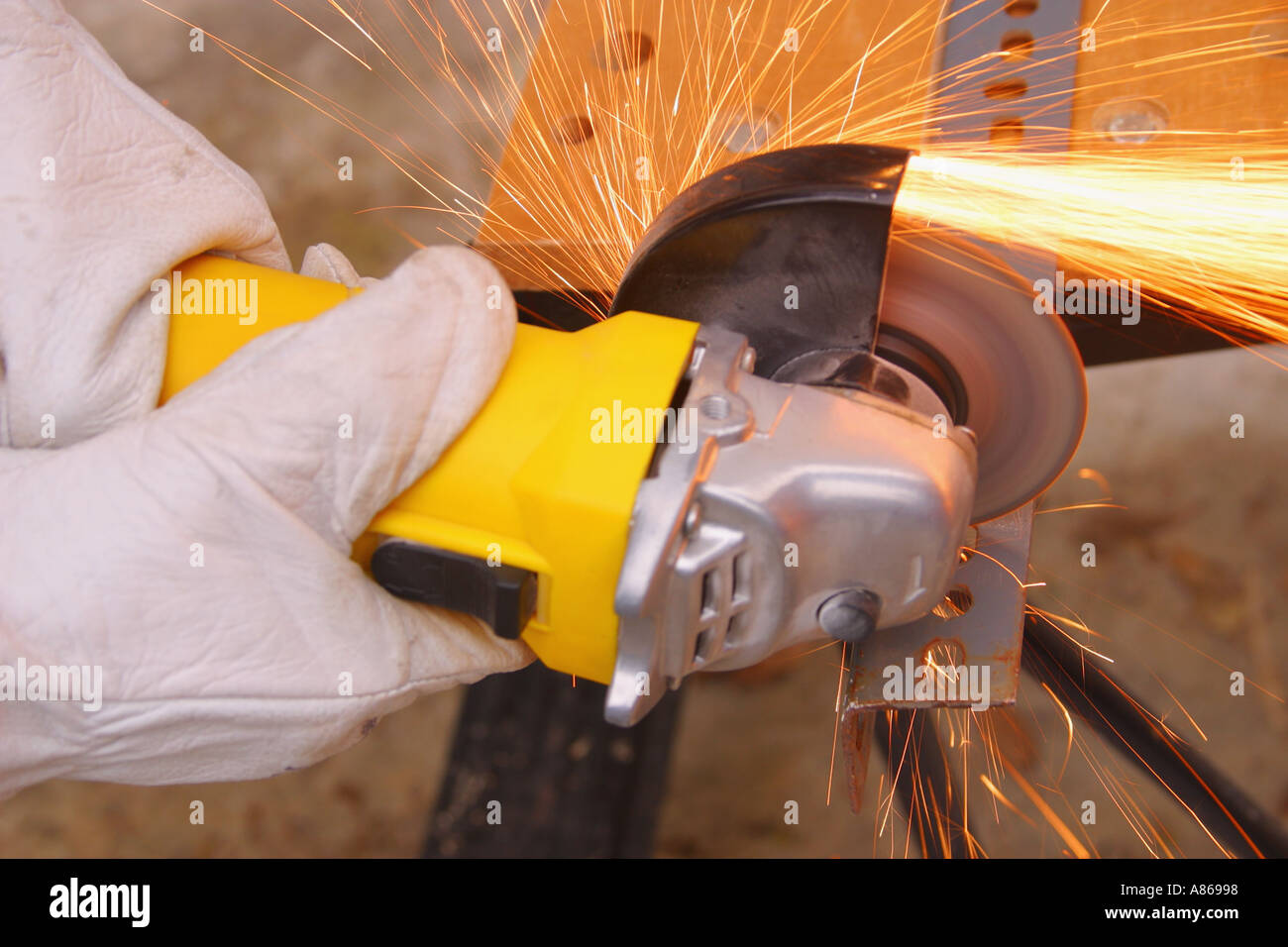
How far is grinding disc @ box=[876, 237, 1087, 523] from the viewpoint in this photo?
1.02m

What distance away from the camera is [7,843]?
7.02 ft

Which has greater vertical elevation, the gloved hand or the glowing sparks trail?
the glowing sparks trail

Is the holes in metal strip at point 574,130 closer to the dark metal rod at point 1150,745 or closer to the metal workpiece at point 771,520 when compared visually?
the metal workpiece at point 771,520

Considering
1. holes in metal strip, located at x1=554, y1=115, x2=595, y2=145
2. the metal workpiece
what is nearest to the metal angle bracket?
the metal workpiece

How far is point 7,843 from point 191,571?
5.93ft

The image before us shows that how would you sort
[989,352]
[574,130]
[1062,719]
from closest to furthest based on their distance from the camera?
[989,352] → [574,130] → [1062,719]

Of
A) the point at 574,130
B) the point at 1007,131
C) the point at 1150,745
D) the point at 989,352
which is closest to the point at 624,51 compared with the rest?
the point at 574,130

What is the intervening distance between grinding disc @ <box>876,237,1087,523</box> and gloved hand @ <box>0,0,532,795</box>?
0.45 metres

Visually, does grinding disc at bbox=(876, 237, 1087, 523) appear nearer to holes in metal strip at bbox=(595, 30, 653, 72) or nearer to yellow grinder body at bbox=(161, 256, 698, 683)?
yellow grinder body at bbox=(161, 256, 698, 683)

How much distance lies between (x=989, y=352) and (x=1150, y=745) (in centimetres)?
62

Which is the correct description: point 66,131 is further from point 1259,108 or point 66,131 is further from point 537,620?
point 1259,108

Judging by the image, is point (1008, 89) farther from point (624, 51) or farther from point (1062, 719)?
point (1062, 719)

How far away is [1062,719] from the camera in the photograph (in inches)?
86.7

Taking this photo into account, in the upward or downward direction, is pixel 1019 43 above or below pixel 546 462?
above
